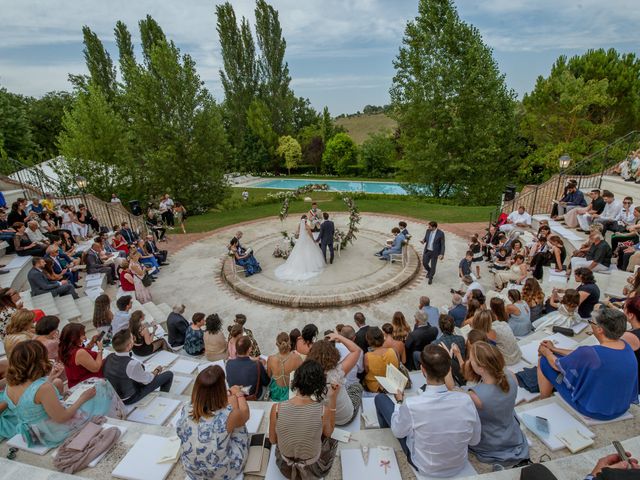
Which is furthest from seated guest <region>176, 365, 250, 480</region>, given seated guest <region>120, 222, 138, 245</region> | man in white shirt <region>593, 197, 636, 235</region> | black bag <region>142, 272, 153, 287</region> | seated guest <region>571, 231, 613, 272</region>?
man in white shirt <region>593, 197, 636, 235</region>

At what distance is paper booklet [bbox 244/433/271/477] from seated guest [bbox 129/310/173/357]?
3.08 m

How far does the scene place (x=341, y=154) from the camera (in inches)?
1831

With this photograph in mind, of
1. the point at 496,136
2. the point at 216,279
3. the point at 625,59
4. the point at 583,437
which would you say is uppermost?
the point at 625,59

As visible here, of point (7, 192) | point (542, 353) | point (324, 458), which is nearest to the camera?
point (324, 458)

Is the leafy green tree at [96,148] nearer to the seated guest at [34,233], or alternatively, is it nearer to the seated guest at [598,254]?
the seated guest at [34,233]

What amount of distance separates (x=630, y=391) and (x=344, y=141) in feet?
148

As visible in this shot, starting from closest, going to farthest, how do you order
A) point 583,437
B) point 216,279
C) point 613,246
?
point 583,437 → point 613,246 → point 216,279

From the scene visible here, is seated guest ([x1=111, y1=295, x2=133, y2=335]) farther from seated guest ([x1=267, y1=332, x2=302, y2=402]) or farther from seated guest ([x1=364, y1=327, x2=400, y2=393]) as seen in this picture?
seated guest ([x1=364, y1=327, x2=400, y2=393])

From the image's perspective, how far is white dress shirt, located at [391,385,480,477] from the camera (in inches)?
117

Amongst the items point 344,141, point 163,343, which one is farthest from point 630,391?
point 344,141

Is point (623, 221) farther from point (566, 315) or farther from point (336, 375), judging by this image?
point (336, 375)

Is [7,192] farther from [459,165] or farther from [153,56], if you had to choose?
[459,165]

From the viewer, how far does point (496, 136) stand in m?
23.5

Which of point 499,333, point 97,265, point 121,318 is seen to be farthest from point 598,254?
point 97,265
